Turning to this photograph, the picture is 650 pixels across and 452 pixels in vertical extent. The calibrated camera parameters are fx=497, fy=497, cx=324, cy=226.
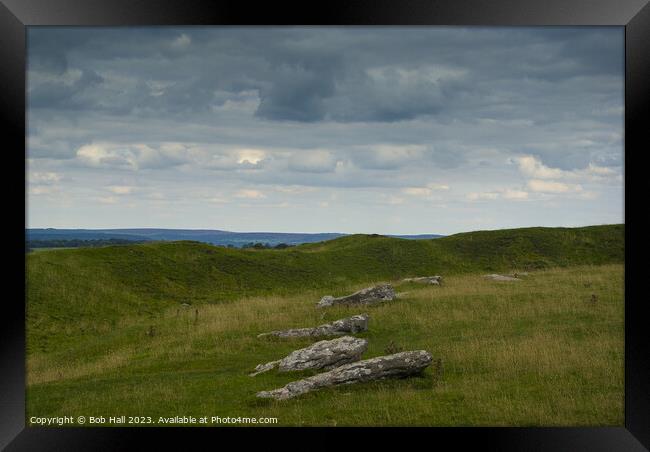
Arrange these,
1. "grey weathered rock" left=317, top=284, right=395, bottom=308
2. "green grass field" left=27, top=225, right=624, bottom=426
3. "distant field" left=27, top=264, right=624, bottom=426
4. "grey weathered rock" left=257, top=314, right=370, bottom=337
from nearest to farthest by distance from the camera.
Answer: "distant field" left=27, top=264, right=624, bottom=426 → "green grass field" left=27, top=225, right=624, bottom=426 → "grey weathered rock" left=257, top=314, right=370, bottom=337 → "grey weathered rock" left=317, top=284, right=395, bottom=308

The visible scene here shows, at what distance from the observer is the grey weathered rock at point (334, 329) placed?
2325cm

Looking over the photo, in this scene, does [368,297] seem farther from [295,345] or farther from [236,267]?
[236,267]

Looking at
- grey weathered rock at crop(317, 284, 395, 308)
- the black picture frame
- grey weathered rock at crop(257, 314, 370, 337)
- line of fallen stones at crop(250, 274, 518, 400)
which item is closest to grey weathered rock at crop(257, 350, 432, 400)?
line of fallen stones at crop(250, 274, 518, 400)

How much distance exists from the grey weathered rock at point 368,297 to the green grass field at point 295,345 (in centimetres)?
144

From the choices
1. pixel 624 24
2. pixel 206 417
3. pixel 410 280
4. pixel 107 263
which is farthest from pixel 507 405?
pixel 107 263

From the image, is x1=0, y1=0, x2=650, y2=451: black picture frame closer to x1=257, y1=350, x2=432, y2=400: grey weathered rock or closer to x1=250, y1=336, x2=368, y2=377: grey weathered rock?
x1=257, y1=350, x2=432, y2=400: grey weathered rock

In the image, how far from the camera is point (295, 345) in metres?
22.1

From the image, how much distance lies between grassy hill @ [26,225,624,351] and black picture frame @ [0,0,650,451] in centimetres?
1860

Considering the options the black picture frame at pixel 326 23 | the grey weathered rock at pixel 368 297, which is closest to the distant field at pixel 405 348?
the grey weathered rock at pixel 368 297

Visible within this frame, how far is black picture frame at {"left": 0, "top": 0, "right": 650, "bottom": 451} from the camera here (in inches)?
434

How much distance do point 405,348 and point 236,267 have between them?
3802 cm

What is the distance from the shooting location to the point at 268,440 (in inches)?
436

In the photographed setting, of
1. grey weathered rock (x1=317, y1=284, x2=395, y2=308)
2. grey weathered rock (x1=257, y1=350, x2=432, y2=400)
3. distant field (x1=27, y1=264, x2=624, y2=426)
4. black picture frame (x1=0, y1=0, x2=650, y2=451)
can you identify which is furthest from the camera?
grey weathered rock (x1=317, y1=284, x2=395, y2=308)

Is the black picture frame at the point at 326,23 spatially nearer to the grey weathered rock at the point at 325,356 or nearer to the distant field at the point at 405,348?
the distant field at the point at 405,348
